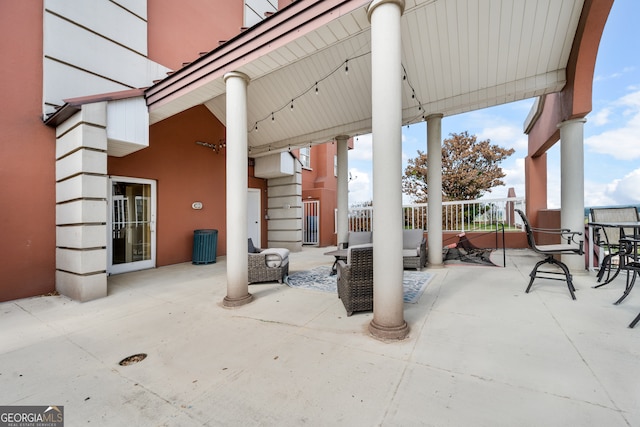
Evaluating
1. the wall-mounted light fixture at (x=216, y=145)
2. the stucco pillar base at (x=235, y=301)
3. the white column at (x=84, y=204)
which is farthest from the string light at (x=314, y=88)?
the stucco pillar base at (x=235, y=301)

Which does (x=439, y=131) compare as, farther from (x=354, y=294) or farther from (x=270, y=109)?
(x=354, y=294)

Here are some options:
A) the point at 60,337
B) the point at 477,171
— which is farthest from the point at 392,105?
the point at 477,171

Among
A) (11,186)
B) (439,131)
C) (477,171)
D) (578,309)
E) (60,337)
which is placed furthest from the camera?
(477,171)

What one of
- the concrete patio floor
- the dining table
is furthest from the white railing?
the concrete patio floor

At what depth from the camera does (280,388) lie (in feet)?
5.70

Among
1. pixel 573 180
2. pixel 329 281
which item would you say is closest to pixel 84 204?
pixel 329 281

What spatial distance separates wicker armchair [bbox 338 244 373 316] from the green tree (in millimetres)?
11928

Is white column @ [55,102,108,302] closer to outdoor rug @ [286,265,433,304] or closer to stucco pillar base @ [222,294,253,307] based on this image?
stucco pillar base @ [222,294,253,307]

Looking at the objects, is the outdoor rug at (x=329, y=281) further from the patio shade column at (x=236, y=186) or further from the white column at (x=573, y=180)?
the white column at (x=573, y=180)

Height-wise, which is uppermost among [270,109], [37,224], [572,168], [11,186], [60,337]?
[270,109]

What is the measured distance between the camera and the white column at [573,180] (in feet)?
14.4

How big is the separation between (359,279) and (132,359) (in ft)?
7.06

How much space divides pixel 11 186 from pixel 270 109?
4.50 meters

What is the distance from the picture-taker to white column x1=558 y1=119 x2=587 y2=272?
14.4 ft
